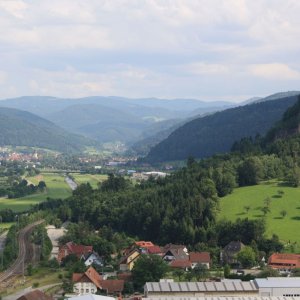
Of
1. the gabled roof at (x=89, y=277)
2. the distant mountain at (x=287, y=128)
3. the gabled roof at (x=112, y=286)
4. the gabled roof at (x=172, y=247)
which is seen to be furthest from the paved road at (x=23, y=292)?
the distant mountain at (x=287, y=128)

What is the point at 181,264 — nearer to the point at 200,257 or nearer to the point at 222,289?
the point at 200,257

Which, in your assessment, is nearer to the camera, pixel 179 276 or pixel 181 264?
pixel 179 276

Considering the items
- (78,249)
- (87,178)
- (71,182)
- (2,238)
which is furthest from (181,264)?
(87,178)

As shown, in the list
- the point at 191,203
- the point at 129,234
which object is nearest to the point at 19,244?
the point at 129,234

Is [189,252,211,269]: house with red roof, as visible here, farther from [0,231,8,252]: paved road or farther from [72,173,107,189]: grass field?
[72,173,107,189]: grass field

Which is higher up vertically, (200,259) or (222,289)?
(222,289)

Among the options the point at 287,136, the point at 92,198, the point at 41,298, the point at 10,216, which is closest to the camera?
the point at 41,298

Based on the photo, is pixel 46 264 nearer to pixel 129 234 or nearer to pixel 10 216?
pixel 129 234
